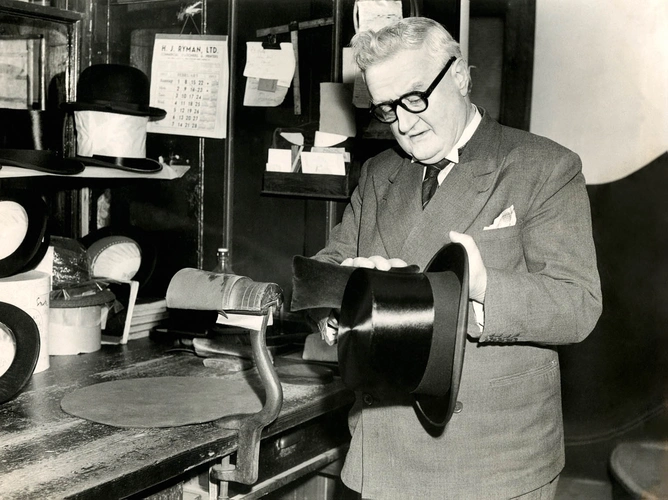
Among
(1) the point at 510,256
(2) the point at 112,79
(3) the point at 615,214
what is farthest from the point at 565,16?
(2) the point at 112,79

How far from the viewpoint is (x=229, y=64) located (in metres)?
2.83

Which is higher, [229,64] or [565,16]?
[565,16]

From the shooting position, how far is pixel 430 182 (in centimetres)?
188

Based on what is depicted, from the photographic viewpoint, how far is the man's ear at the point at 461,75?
69.2 inches

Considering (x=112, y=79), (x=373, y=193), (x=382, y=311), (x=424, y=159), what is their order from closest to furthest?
1. (x=382, y=311)
2. (x=424, y=159)
3. (x=373, y=193)
4. (x=112, y=79)

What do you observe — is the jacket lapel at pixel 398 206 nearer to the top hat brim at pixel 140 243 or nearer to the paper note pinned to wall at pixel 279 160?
the paper note pinned to wall at pixel 279 160

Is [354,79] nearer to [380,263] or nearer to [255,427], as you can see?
[380,263]

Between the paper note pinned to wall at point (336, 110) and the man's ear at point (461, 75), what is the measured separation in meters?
0.89

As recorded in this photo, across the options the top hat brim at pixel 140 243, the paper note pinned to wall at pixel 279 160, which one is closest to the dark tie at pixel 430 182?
the paper note pinned to wall at pixel 279 160

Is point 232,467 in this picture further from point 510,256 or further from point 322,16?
point 322,16

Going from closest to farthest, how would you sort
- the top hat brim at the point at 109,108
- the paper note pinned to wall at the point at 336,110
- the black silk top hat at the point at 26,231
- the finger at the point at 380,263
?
the finger at the point at 380,263, the black silk top hat at the point at 26,231, the top hat brim at the point at 109,108, the paper note pinned to wall at the point at 336,110

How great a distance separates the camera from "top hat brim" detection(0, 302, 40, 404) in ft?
6.22

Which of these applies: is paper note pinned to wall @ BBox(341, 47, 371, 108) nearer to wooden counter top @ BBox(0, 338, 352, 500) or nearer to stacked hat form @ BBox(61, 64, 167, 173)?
stacked hat form @ BBox(61, 64, 167, 173)

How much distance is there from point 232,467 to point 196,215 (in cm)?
131
